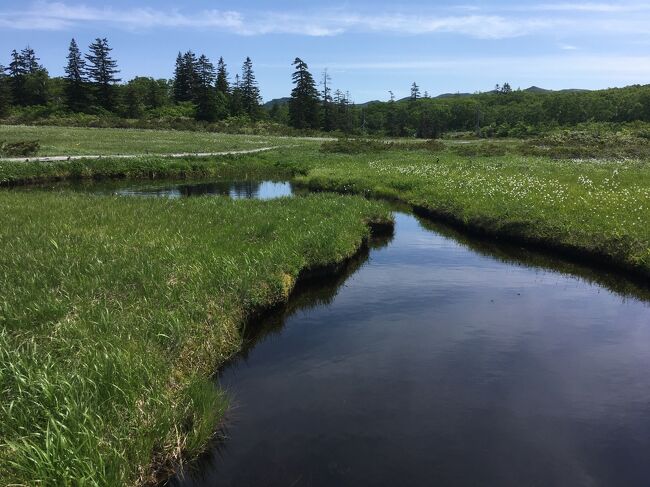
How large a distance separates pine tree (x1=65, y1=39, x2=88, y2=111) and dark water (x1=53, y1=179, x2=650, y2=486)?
104858mm

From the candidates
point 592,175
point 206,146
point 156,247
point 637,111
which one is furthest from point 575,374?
point 637,111

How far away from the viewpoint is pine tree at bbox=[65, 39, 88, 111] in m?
101

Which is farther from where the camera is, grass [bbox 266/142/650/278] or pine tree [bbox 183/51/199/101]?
pine tree [bbox 183/51/199/101]

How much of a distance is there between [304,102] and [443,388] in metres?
111

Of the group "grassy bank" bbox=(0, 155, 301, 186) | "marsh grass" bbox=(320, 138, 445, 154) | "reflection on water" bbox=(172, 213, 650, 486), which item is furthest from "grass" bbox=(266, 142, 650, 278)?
"marsh grass" bbox=(320, 138, 445, 154)

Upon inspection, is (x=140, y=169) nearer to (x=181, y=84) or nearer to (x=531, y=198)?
(x=531, y=198)

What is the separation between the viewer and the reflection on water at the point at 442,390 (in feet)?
22.9

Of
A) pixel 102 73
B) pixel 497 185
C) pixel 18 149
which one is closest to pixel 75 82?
pixel 102 73

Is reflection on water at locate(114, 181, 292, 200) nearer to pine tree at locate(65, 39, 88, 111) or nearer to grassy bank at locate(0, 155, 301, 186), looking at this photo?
grassy bank at locate(0, 155, 301, 186)

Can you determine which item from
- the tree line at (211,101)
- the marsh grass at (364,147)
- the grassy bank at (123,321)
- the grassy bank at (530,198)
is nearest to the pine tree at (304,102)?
the tree line at (211,101)

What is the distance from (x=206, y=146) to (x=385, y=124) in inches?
4116

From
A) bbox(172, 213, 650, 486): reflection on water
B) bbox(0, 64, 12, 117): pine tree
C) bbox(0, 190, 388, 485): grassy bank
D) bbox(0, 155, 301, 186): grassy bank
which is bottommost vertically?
bbox(172, 213, 650, 486): reflection on water

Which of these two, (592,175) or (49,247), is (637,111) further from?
(49,247)

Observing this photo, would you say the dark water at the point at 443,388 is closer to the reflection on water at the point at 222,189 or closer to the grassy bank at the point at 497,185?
the grassy bank at the point at 497,185
